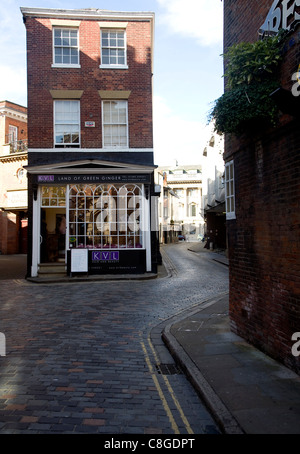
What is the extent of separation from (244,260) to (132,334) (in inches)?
104

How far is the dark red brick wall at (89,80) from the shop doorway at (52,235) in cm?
333

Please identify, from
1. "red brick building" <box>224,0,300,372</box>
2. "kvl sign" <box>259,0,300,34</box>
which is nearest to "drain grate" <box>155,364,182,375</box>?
"red brick building" <box>224,0,300,372</box>

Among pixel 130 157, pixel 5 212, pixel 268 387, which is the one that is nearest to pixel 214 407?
pixel 268 387

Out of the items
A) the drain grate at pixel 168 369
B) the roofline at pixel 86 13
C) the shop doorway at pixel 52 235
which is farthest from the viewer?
the shop doorway at pixel 52 235

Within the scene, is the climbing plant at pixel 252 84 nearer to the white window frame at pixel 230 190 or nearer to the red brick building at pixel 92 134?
the white window frame at pixel 230 190

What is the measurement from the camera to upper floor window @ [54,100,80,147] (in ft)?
54.2

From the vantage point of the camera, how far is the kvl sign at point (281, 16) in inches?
190

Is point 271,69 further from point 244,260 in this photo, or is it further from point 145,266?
point 145,266

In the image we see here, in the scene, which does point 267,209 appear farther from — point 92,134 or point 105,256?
point 92,134

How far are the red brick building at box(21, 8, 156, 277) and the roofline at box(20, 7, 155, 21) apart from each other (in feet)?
0.14

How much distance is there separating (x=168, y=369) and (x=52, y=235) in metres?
13.3

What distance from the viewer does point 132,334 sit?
734cm

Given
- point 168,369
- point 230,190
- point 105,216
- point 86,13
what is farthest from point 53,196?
point 168,369

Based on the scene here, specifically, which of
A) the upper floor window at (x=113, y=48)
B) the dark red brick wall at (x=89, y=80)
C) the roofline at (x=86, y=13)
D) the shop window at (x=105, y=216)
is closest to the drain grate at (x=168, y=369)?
the shop window at (x=105, y=216)
